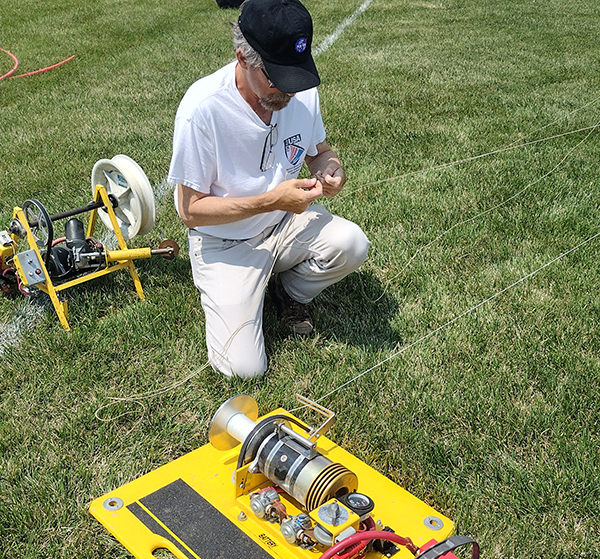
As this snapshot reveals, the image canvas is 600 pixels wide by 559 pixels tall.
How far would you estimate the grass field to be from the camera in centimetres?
262

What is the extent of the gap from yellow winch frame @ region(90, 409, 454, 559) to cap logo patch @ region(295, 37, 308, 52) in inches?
66.6

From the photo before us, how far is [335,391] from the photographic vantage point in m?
3.12

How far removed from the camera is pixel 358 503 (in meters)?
2.10

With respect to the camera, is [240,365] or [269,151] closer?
[240,365]

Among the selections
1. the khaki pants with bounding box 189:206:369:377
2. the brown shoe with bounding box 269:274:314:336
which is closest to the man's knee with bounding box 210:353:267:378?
the khaki pants with bounding box 189:206:369:377

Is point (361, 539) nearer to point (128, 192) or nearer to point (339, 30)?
point (128, 192)

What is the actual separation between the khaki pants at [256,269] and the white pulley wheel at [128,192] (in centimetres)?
42

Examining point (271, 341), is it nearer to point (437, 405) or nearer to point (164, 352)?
point (164, 352)

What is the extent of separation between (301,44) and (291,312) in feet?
4.77

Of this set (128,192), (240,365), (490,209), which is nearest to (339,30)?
(490,209)

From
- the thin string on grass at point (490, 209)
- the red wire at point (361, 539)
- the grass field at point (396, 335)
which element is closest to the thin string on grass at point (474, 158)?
the grass field at point (396, 335)

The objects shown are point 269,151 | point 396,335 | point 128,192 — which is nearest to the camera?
point 269,151

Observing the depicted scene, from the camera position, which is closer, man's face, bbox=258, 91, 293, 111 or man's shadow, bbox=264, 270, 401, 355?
man's face, bbox=258, 91, 293, 111

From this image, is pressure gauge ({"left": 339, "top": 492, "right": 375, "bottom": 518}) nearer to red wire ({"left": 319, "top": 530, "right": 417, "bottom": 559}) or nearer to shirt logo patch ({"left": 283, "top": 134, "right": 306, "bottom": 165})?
red wire ({"left": 319, "top": 530, "right": 417, "bottom": 559})
